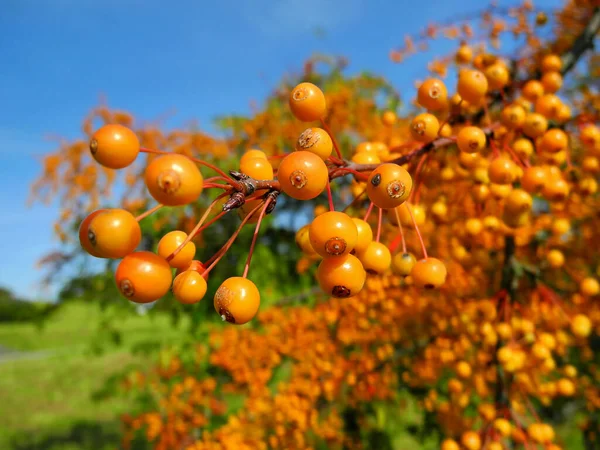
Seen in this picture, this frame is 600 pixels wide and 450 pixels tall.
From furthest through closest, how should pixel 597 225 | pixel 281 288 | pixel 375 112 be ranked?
pixel 375 112 < pixel 281 288 < pixel 597 225

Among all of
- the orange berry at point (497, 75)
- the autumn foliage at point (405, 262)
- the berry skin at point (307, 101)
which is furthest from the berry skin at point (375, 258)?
the orange berry at point (497, 75)

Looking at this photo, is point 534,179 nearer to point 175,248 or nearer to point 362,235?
point 362,235

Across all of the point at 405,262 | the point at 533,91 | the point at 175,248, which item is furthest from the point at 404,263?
the point at 533,91

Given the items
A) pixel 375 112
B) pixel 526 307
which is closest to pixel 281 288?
pixel 526 307

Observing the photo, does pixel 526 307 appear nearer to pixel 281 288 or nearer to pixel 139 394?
pixel 281 288

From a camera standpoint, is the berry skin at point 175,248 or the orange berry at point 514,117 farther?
the orange berry at point 514,117

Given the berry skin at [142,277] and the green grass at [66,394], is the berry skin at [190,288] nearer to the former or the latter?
the berry skin at [142,277]

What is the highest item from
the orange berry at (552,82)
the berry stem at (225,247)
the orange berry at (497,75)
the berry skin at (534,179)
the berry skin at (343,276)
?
the orange berry at (552,82)
